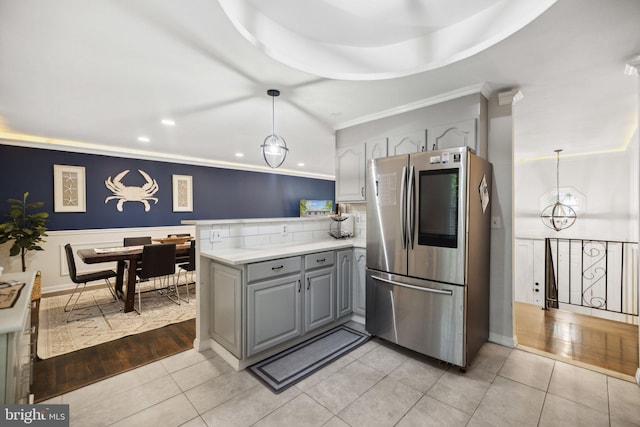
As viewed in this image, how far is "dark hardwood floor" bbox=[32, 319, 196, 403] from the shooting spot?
2.07 m

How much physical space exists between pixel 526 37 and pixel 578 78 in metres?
1.06

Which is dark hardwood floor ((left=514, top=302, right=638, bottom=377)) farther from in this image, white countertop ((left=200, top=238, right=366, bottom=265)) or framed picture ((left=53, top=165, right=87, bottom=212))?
framed picture ((left=53, top=165, right=87, bottom=212))

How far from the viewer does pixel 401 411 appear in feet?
5.82

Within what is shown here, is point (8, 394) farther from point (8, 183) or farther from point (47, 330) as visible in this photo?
point (8, 183)

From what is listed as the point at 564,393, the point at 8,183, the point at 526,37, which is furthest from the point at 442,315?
the point at 8,183

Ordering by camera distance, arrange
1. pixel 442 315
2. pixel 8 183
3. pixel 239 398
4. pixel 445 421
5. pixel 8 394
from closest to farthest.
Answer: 1. pixel 8 394
2. pixel 445 421
3. pixel 239 398
4. pixel 442 315
5. pixel 8 183

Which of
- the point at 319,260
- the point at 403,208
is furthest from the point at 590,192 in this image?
the point at 319,260

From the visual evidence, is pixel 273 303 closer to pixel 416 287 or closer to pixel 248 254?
pixel 248 254

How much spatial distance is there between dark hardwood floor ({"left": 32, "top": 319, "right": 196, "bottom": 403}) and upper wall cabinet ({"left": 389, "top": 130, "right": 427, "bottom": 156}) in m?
3.00

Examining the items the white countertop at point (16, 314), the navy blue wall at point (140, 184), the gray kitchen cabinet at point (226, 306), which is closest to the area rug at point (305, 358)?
the gray kitchen cabinet at point (226, 306)

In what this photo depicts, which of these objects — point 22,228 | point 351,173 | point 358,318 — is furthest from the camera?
point 22,228

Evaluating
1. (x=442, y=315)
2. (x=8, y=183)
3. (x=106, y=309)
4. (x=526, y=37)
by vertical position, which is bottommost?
(x=106, y=309)

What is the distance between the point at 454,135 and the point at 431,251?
120cm

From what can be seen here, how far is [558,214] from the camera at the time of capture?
566 centimetres
